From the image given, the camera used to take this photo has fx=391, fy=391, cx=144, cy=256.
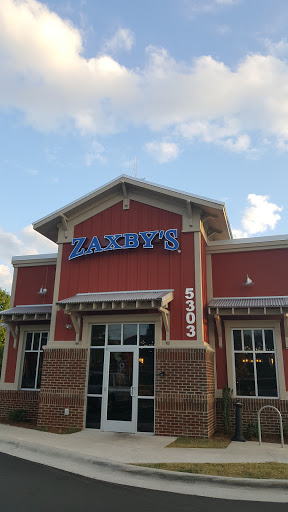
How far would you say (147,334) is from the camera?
1124cm

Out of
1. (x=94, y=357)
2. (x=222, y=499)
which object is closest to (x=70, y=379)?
(x=94, y=357)

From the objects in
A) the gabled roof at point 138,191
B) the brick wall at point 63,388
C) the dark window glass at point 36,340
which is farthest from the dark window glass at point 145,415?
the gabled roof at point 138,191

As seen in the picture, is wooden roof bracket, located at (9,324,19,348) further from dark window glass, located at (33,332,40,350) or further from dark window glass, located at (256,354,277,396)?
dark window glass, located at (256,354,277,396)

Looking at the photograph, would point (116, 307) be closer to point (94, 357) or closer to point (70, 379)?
point (94, 357)

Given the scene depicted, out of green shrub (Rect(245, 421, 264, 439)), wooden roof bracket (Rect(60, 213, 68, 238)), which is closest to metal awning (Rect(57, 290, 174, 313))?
wooden roof bracket (Rect(60, 213, 68, 238))

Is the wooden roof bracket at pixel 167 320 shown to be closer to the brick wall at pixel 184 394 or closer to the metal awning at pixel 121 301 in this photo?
the metal awning at pixel 121 301

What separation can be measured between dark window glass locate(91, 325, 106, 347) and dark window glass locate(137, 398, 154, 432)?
2.02m

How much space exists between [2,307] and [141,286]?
30.1 meters

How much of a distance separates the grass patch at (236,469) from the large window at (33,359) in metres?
7.28

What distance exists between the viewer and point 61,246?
A: 13.0 meters

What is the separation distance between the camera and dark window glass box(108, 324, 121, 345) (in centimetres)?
1145

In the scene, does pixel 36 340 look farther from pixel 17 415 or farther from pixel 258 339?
pixel 258 339

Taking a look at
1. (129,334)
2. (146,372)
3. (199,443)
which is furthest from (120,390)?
(199,443)

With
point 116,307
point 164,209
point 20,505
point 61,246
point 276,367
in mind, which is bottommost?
point 20,505
